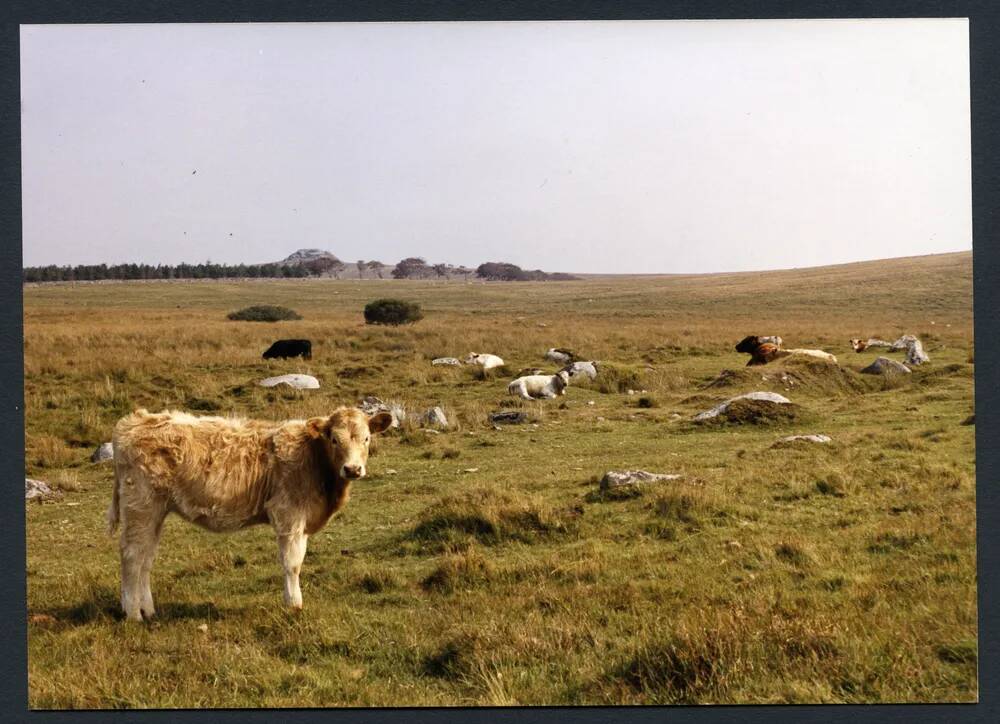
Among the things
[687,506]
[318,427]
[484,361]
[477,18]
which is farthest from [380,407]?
[477,18]

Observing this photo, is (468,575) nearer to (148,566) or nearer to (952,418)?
(148,566)

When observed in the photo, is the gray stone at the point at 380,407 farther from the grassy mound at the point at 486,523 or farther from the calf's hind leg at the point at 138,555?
the calf's hind leg at the point at 138,555

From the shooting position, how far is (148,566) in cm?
720

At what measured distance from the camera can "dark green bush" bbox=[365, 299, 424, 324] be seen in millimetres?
25000

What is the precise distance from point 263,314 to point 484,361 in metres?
6.60

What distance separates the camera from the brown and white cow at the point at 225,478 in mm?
7102

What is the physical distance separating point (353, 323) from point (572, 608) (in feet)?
59.3

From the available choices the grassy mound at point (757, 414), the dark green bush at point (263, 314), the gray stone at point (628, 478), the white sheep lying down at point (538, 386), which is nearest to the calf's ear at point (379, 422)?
the gray stone at point (628, 478)

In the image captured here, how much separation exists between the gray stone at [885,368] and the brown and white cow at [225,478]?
42.8ft

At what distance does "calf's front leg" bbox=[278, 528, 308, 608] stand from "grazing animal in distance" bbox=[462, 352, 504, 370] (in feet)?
40.2

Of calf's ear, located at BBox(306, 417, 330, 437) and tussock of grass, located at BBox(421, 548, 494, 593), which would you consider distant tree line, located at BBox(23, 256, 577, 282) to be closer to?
calf's ear, located at BBox(306, 417, 330, 437)

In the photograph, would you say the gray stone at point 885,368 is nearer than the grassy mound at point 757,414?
No

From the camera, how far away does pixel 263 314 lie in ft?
A: 72.1

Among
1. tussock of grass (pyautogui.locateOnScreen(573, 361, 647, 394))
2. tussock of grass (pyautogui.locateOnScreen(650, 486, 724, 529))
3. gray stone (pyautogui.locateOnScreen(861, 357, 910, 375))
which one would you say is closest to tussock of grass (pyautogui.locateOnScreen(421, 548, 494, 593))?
tussock of grass (pyautogui.locateOnScreen(650, 486, 724, 529))
